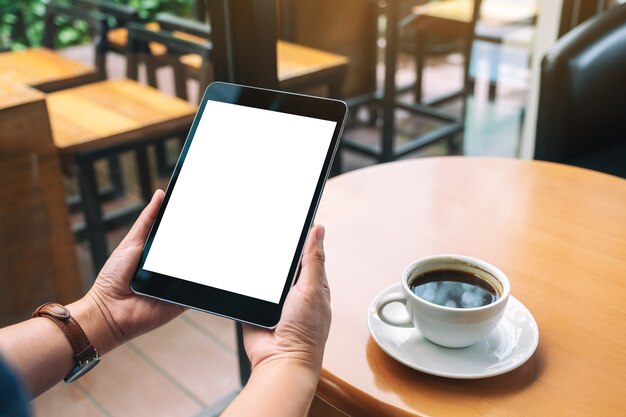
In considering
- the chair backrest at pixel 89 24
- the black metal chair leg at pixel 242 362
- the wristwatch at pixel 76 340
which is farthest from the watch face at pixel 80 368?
the black metal chair leg at pixel 242 362

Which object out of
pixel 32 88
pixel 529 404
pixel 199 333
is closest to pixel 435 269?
pixel 529 404

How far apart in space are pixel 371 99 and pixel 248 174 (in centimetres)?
169

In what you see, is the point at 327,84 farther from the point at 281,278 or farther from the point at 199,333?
the point at 281,278

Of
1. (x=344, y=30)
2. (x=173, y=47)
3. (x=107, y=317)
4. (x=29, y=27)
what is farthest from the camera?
(x=344, y=30)

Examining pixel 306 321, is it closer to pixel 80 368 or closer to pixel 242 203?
pixel 242 203

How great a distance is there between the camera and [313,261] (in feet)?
2.20

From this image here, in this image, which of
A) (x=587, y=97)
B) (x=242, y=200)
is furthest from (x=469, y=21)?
(x=242, y=200)

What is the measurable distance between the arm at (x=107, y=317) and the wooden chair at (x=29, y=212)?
53 cm

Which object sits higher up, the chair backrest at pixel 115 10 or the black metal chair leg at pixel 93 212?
the chair backrest at pixel 115 10

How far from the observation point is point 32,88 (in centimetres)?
119

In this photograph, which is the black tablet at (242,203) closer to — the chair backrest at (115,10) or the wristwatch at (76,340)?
the wristwatch at (76,340)

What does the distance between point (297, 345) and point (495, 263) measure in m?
0.34

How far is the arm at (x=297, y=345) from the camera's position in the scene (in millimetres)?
621

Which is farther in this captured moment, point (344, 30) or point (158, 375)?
point (344, 30)
